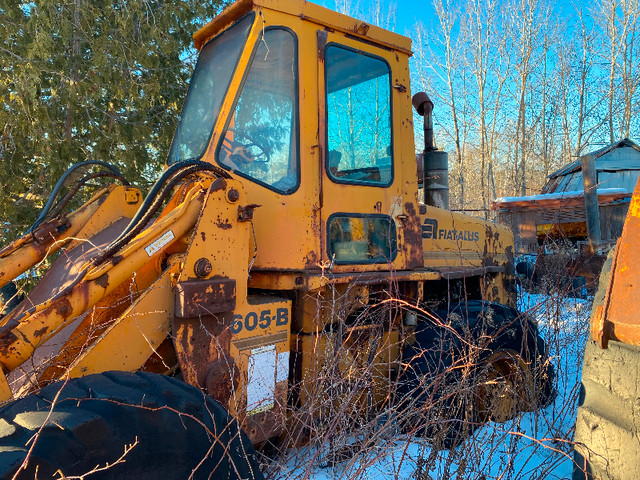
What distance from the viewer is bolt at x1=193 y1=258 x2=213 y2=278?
2426 mm

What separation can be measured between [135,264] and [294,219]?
3.14 feet

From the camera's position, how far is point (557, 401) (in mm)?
4023

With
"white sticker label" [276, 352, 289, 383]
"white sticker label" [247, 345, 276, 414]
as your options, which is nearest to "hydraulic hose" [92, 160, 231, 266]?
"white sticker label" [247, 345, 276, 414]

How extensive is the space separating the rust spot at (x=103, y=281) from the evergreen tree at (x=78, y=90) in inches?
159

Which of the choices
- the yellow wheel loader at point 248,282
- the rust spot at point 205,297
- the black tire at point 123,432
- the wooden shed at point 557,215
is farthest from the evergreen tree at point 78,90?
the wooden shed at point 557,215

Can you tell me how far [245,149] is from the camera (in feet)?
9.65

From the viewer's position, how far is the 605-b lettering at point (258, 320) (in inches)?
103

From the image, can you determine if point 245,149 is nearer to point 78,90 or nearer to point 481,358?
point 481,358

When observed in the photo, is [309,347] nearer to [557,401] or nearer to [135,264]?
[135,264]

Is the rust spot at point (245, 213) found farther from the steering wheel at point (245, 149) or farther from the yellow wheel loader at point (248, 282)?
the steering wheel at point (245, 149)

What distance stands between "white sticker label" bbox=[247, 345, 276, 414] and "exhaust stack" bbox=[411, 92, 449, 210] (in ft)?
7.52

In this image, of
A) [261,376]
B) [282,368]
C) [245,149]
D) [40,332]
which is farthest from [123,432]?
[245,149]

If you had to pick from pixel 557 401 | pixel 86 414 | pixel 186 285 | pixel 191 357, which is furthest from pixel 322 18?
pixel 557 401

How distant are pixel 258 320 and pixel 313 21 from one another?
6.11ft
